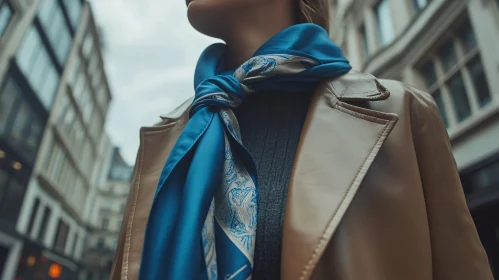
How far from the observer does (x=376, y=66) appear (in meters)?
9.18

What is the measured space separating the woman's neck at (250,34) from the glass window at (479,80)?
19.0 ft

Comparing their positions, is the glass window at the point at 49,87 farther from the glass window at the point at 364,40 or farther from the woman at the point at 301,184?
the woman at the point at 301,184

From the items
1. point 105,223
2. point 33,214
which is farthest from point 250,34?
point 105,223

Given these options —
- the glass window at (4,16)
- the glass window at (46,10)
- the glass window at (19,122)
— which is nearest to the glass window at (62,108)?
the glass window at (19,122)

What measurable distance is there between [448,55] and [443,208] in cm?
749

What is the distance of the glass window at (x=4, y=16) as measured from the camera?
1148 cm

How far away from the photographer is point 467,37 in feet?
21.7

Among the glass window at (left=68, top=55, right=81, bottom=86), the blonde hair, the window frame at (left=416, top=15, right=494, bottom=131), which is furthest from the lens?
the glass window at (left=68, top=55, right=81, bottom=86)

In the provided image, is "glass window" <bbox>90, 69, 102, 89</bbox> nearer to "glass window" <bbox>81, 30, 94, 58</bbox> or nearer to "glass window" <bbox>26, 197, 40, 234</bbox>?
"glass window" <bbox>81, 30, 94, 58</bbox>

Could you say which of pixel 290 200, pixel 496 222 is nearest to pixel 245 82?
pixel 290 200

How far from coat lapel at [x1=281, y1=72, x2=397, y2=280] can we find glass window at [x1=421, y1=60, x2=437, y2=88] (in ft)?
24.9

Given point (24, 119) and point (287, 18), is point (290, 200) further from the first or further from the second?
point (24, 119)

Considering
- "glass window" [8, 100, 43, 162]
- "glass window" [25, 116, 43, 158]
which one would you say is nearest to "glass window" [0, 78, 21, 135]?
"glass window" [8, 100, 43, 162]

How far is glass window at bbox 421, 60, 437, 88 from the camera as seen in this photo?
766 cm
